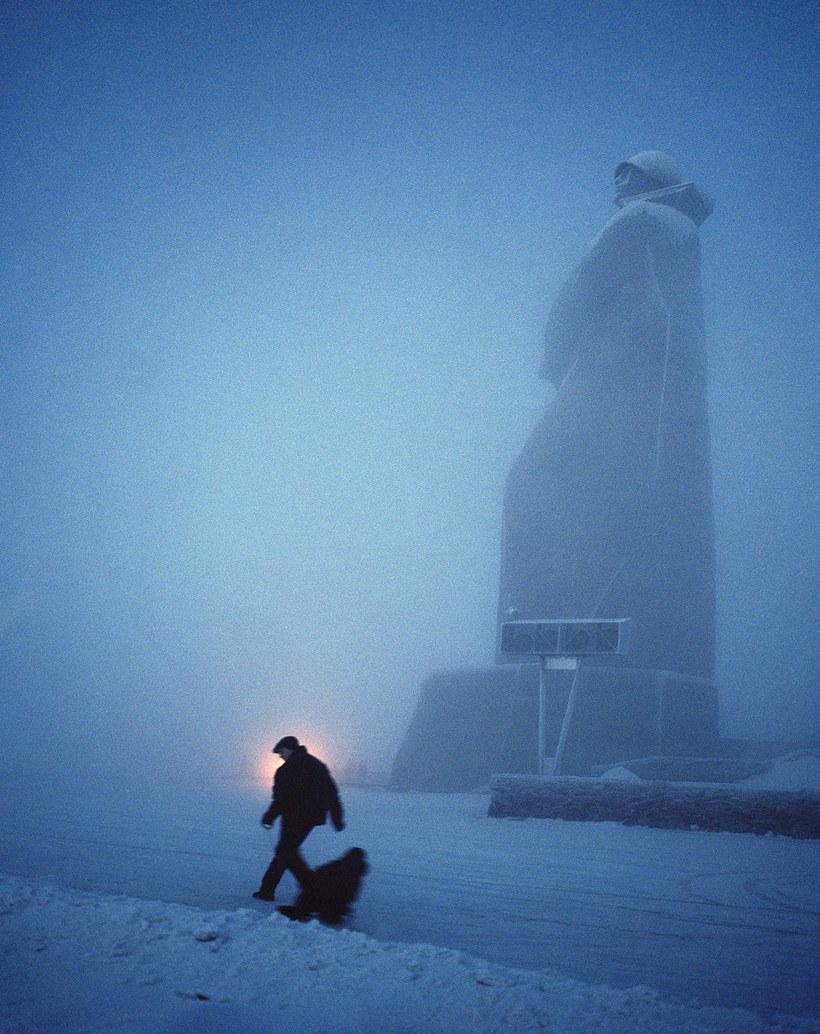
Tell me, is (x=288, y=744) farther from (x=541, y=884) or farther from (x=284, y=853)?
(x=541, y=884)

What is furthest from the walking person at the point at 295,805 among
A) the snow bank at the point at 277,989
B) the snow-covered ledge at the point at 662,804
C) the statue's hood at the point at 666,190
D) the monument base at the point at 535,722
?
the statue's hood at the point at 666,190

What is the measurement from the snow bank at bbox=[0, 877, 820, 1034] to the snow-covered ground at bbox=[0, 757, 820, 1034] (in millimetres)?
12

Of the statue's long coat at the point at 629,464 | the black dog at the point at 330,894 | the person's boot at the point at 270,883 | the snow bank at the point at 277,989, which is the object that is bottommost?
the person's boot at the point at 270,883

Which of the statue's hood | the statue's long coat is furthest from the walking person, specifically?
the statue's hood

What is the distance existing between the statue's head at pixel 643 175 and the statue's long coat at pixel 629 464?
2.09 meters

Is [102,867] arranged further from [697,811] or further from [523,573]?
[523,573]

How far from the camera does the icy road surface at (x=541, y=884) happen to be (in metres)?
3.90

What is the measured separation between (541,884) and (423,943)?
2299 mm

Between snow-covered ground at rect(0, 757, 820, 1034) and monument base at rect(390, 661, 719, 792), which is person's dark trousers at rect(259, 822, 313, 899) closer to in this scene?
snow-covered ground at rect(0, 757, 820, 1034)

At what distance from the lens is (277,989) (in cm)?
332

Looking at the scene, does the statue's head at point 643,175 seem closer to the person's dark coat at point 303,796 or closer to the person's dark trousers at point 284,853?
the person's dark coat at point 303,796

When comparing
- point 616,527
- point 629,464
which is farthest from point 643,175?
point 616,527

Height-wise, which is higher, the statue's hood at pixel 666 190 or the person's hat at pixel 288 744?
the statue's hood at pixel 666 190

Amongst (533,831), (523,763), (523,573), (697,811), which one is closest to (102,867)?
(533,831)
